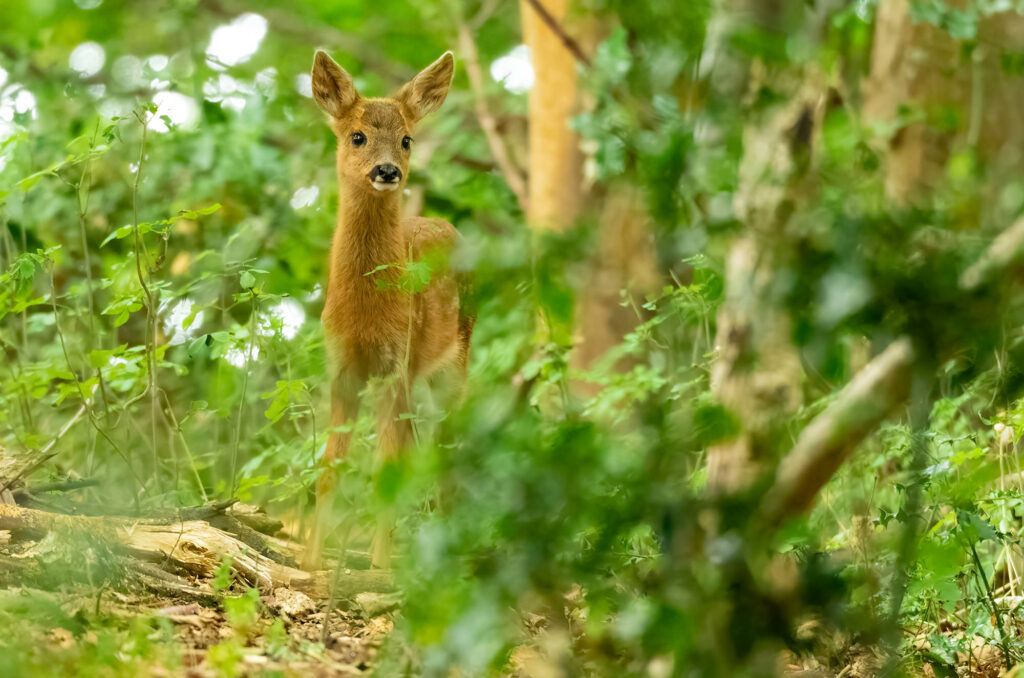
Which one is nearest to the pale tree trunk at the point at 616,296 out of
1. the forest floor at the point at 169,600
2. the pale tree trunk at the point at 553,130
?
the pale tree trunk at the point at 553,130

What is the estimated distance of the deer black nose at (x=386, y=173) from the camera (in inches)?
199

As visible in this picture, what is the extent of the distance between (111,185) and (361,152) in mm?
3082

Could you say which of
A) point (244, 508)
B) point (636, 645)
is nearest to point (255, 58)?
point (244, 508)

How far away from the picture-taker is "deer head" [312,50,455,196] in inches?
202

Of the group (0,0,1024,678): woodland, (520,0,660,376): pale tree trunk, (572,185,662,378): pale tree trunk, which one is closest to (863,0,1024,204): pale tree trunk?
(0,0,1024,678): woodland

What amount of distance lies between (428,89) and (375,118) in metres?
0.30

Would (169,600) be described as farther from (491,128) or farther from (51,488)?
(491,128)

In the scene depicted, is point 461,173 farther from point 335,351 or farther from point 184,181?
point 335,351

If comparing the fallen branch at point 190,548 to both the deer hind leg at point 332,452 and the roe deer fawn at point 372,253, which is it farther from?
the roe deer fawn at point 372,253

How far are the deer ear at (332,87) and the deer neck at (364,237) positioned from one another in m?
0.43

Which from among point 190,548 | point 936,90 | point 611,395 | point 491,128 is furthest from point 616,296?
point 190,548

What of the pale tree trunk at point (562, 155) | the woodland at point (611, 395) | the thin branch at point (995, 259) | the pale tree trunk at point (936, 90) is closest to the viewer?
the thin branch at point (995, 259)

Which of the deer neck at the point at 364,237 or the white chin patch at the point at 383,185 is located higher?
the white chin patch at the point at 383,185

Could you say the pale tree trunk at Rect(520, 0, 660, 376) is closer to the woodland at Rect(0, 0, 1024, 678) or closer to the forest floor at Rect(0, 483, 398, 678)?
the woodland at Rect(0, 0, 1024, 678)
